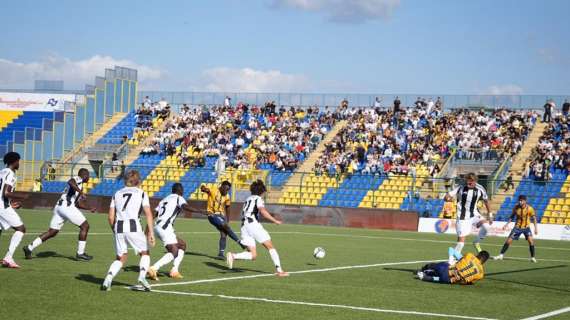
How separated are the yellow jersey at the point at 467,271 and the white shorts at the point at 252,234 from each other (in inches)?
149

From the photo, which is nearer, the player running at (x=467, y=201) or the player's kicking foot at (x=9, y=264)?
the player's kicking foot at (x=9, y=264)

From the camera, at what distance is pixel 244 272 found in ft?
58.3

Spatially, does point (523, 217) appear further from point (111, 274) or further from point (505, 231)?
point (111, 274)

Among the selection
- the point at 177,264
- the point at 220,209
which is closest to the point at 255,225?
the point at 177,264

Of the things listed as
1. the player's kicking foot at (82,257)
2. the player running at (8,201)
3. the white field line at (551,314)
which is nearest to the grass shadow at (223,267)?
the player's kicking foot at (82,257)

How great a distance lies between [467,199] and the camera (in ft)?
66.9

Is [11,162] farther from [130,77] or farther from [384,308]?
[130,77]

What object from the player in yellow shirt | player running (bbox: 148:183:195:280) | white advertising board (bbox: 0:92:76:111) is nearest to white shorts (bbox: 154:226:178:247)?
player running (bbox: 148:183:195:280)

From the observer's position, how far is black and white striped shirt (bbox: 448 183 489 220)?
803 inches

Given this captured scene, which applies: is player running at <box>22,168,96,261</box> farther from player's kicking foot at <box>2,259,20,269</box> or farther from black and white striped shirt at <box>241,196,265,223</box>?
black and white striped shirt at <box>241,196,265,223</box>

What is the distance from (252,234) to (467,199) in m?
6.04

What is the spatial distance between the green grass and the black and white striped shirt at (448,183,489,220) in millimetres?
1479

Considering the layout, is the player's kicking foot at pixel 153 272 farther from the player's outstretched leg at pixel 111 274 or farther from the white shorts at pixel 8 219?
the white shorts at pixel 8 219

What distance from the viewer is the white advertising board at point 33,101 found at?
238 feet
